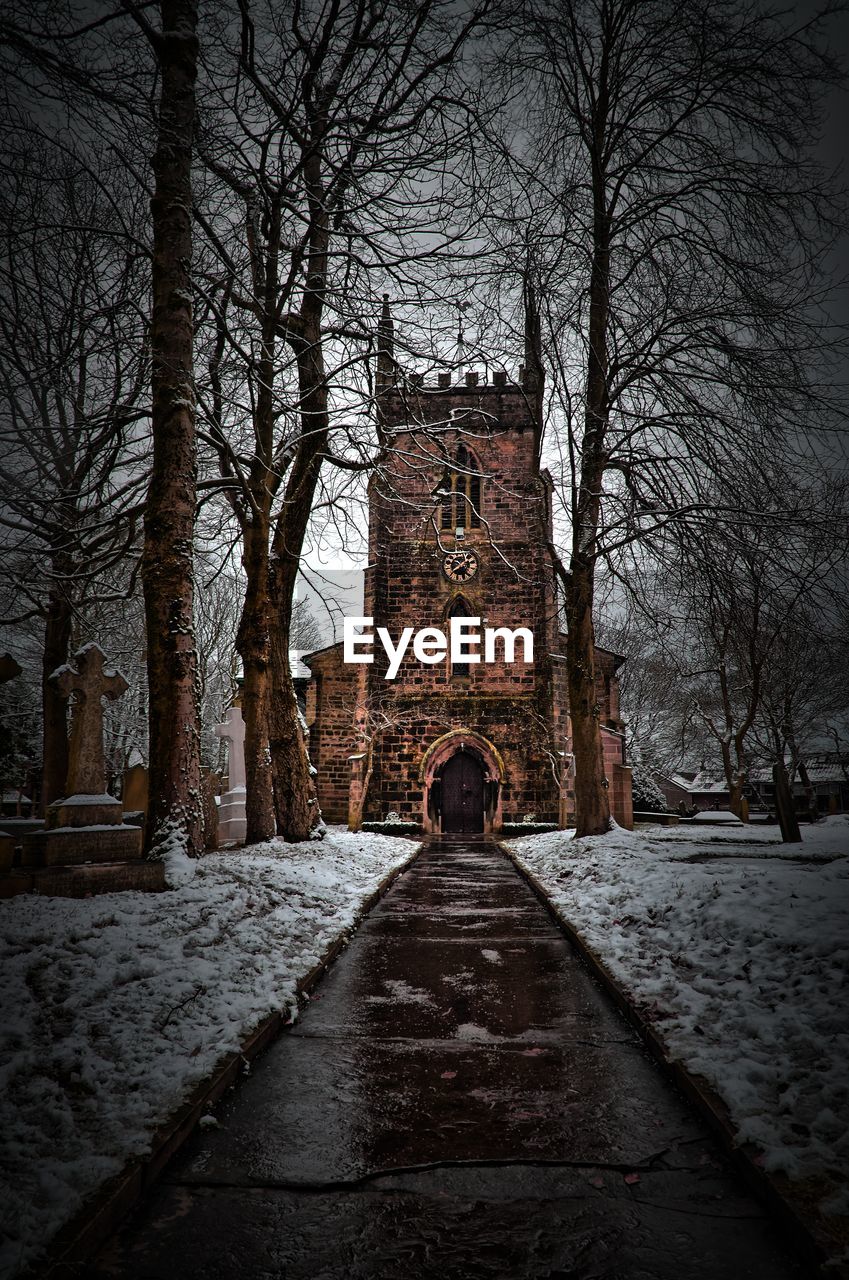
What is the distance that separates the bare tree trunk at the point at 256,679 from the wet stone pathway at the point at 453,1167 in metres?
5.64

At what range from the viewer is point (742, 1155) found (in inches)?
106

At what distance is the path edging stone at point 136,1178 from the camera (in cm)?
204

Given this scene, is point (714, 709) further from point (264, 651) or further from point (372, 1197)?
point (372, 1197)

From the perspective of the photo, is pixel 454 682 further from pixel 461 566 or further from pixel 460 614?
pixel 461 566

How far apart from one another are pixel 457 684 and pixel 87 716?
1695 centimetres

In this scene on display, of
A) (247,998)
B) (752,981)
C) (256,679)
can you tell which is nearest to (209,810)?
(256,679)

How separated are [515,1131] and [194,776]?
15.2 ft

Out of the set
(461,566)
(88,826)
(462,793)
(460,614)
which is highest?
(461,566)

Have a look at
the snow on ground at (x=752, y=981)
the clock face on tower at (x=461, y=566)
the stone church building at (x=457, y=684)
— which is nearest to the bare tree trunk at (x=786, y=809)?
the snow on ground at (x=752, y=981)

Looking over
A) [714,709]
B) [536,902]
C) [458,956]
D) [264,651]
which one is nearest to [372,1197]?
[458,956]

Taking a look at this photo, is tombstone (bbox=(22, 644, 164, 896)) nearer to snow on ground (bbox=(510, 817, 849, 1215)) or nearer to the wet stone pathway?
the wet stone pathway

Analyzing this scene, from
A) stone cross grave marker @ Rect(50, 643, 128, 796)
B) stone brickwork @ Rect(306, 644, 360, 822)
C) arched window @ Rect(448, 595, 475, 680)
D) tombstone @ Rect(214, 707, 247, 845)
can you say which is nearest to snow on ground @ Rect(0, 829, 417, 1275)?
stone cross grave marker @ Rect(50, 643, 128, 796)

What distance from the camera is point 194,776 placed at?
6.82m

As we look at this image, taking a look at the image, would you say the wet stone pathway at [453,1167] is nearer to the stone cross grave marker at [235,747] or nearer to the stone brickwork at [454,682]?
the stone cross grave marker at [235,747]
